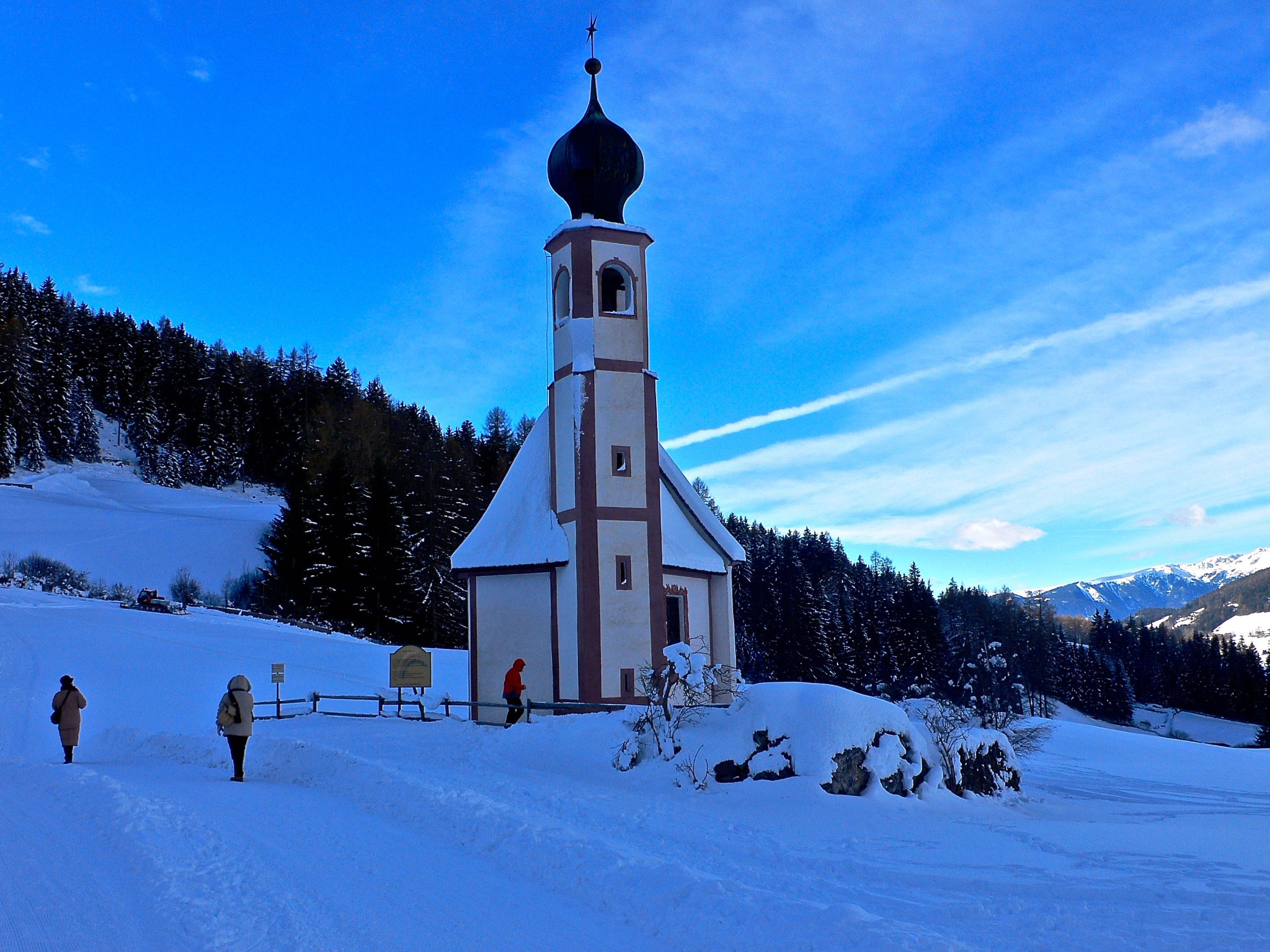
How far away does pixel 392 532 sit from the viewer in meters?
52.8

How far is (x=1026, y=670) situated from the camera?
353 ft

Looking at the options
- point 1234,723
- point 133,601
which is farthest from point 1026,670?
point 133,601

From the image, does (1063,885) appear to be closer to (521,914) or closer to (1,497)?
(521,914)

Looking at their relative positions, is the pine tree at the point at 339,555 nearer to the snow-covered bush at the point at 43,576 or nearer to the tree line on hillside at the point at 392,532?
the tree line on hillside at the point at 392,532

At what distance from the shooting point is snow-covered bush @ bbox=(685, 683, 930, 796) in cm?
1227

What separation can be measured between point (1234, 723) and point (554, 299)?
107m

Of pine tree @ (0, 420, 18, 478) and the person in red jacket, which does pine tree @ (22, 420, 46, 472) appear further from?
the person in red jacket

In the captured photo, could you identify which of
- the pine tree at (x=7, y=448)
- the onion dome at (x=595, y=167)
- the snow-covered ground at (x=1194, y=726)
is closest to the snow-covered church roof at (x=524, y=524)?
the onion dome at (x=595, y=167)

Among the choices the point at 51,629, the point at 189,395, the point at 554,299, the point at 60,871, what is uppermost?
the point at 189,395

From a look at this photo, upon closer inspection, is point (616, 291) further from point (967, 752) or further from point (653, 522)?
point (967, 752)

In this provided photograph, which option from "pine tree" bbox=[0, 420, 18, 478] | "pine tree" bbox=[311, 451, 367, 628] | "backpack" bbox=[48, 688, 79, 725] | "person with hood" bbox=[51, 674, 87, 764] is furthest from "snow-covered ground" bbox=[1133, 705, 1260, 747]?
"pine tree" bbox=[0, 420, 18, 478]

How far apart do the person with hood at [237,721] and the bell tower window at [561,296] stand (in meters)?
12.8

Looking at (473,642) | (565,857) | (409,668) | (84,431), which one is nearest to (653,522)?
(473,642)

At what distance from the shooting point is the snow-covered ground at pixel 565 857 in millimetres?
6324
